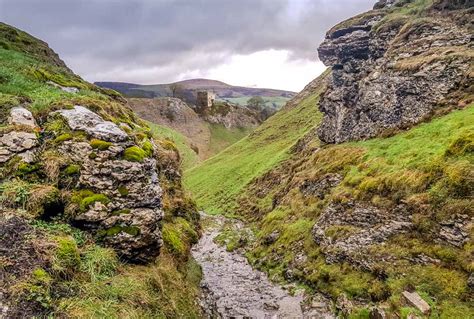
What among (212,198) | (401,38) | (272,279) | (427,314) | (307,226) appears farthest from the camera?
(212,198)

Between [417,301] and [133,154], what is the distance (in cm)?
1770

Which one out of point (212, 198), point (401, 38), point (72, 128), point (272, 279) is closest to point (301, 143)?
point (212, 198)

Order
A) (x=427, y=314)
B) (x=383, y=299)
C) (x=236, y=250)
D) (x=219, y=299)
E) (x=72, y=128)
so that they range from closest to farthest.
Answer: (x=72, y=128)
(x=427, y=314)
(x=383, y=299)
(x=219, y=299)
(x=236, y=250)

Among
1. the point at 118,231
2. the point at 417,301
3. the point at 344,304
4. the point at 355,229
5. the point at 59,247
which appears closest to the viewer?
the point at 59,247

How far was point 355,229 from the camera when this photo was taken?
27.9m

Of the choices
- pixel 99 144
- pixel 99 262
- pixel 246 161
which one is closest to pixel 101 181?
pixel 99 144

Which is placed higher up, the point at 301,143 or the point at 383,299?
the point at 301,143

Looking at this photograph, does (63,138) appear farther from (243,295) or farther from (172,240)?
(243,295)

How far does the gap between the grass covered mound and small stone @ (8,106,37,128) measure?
297 mm

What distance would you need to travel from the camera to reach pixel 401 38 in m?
46.2

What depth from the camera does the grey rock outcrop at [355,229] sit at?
24.7m

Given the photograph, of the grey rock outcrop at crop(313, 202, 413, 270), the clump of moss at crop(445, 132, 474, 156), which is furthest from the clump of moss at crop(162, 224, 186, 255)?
the clump of moss at crop(445, 132, 474, 156)

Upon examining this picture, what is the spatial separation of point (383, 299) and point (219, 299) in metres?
12.1

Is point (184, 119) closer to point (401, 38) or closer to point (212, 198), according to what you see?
point (212, 198)
